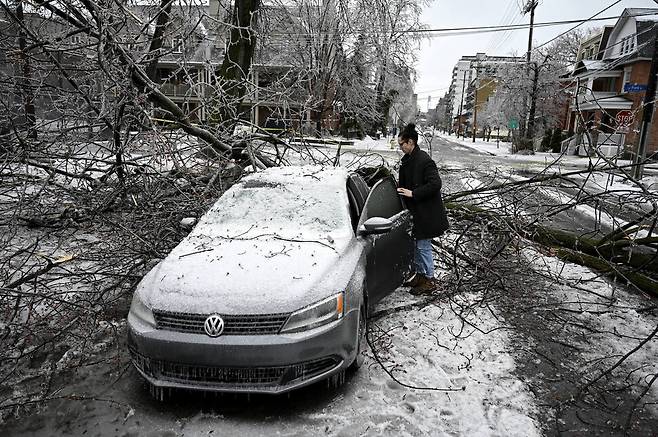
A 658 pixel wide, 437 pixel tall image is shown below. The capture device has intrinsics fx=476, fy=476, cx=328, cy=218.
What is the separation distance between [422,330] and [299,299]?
1.92 m

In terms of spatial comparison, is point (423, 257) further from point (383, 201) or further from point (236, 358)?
point (236, 358)

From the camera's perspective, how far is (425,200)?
17.7 ft

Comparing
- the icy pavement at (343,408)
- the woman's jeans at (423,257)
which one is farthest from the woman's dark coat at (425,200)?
the icy pavement at (343,408)

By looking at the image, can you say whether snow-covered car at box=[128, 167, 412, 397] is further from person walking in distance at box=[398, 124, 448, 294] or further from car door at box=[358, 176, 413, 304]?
person walking in distance at box=[398, 124, 448, 294]

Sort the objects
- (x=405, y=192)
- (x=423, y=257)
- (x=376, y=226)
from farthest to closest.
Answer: (x=423, y=257) < (x=405, y=192) < (x=376, y=226)

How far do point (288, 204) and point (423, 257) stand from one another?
75.5 inches

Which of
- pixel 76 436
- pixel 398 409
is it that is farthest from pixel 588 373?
pixel 76 436

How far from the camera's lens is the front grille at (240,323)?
10.4 ft

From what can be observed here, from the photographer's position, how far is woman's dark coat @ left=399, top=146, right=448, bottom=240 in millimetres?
5316

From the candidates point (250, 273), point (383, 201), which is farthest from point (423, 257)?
point (250, 273)

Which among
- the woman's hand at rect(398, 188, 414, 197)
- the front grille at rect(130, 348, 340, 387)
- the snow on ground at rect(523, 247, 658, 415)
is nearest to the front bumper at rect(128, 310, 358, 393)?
the front grille at rect(130, 348, 340, 387)

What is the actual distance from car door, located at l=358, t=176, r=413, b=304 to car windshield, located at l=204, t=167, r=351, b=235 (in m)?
0.33

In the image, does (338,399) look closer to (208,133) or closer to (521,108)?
(208,133)

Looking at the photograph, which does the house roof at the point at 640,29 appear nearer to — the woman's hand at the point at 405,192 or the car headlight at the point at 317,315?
the woman's hand at the point at 405,192
